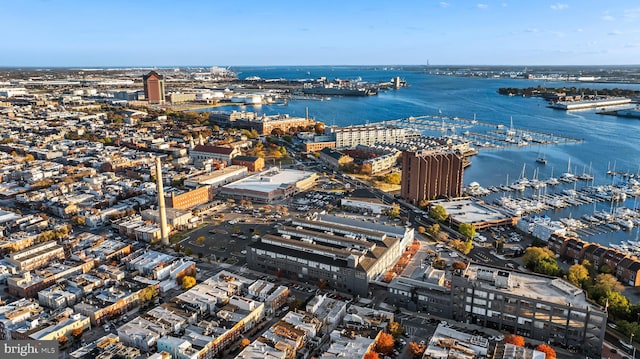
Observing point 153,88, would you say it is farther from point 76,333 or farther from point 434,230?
point 76,333

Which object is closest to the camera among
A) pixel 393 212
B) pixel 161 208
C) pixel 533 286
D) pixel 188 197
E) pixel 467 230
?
pixel 533 286

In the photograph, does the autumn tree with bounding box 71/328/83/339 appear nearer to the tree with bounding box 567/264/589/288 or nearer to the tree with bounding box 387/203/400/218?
the tree with bounding box 387/203/400/218

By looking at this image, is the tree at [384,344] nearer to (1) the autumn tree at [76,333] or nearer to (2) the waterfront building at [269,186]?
(1) the autumn tree at [76,333]

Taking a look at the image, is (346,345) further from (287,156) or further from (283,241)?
(287,156)

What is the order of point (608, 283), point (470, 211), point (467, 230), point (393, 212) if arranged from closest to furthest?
point (608, 283), point (467, 230), point (393, 212), point (470, 211)

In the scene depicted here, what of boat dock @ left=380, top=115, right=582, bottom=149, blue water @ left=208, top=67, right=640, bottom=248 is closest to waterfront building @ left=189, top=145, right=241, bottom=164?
blue water @ left=208, top=67, right=640, bottom=248

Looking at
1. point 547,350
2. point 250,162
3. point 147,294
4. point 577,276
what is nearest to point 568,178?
point 577,276
